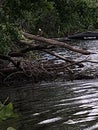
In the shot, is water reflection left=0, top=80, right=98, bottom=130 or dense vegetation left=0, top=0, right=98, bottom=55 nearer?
water reflection left=0, top=80, right=98, bottom=130

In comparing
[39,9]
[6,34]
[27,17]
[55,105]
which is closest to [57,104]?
[55,105]

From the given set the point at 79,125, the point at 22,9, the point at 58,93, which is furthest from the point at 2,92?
the point at 79,125

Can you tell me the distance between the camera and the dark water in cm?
1028

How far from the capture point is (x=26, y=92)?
16562 millimetres

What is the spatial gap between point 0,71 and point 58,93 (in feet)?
13.4

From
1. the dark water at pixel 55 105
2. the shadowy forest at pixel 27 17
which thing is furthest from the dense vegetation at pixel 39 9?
the dark water at pixel 55 105

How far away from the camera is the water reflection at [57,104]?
1030 cm

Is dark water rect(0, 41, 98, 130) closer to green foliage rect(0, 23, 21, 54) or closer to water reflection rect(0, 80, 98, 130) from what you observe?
water reflection rect(0, 80, 98, 130)

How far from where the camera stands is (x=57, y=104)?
13.4 meters

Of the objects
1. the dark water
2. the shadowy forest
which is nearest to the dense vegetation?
the shadowy forest

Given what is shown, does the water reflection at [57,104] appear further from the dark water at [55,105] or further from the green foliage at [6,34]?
the green foliage at [6,34]

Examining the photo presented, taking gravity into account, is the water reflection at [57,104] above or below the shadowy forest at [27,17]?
below

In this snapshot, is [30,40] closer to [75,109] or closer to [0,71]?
[0,71]

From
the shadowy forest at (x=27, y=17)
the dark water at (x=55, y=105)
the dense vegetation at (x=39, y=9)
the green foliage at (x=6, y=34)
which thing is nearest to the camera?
the dark water at (x=55, y=105)
